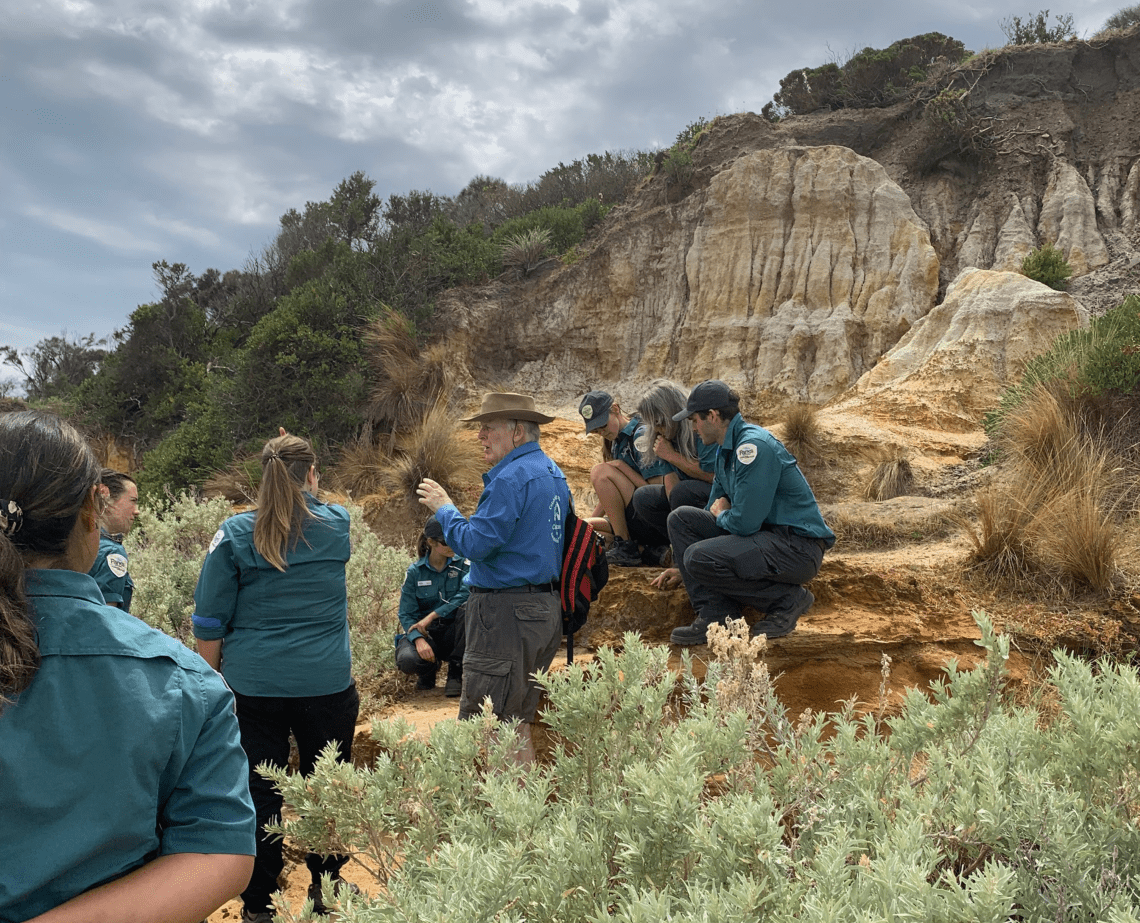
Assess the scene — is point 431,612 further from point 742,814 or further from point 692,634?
point 742,814

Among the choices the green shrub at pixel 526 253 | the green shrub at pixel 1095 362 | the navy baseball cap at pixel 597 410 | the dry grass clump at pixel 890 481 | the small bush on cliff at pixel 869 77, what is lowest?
the dry grass clump at pixel 890 481

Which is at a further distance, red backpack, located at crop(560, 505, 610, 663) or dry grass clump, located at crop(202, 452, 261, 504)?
dry grass clump, located at crop(202, 452, 261, 504)

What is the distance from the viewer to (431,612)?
5.66m

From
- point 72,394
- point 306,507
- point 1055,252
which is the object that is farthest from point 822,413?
point 72,394

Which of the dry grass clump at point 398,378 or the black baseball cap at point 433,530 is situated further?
the dry grass clump at point 398,378

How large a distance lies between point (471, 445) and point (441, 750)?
986cm

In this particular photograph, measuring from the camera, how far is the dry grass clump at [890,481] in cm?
893

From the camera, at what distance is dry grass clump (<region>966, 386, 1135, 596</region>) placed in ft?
18.0

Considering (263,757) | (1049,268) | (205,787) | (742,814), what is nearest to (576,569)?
(263,757)

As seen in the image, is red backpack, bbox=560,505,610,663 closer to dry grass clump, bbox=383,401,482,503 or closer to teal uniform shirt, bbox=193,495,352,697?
teal uniform shirt, bbox=193,495,352,697

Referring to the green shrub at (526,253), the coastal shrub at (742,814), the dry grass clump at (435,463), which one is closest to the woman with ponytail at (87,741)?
the coastal shrub at (742,814)

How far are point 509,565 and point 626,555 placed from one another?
8.61 feet

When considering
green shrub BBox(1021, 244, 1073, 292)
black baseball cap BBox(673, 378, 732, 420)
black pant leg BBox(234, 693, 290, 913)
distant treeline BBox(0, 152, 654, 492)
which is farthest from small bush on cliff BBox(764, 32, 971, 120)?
black pant leg BBox(234, 693, 290, 913)

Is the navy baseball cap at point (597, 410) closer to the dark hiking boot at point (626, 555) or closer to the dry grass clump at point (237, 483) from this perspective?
the dark hiking boot at point (626, 555)
